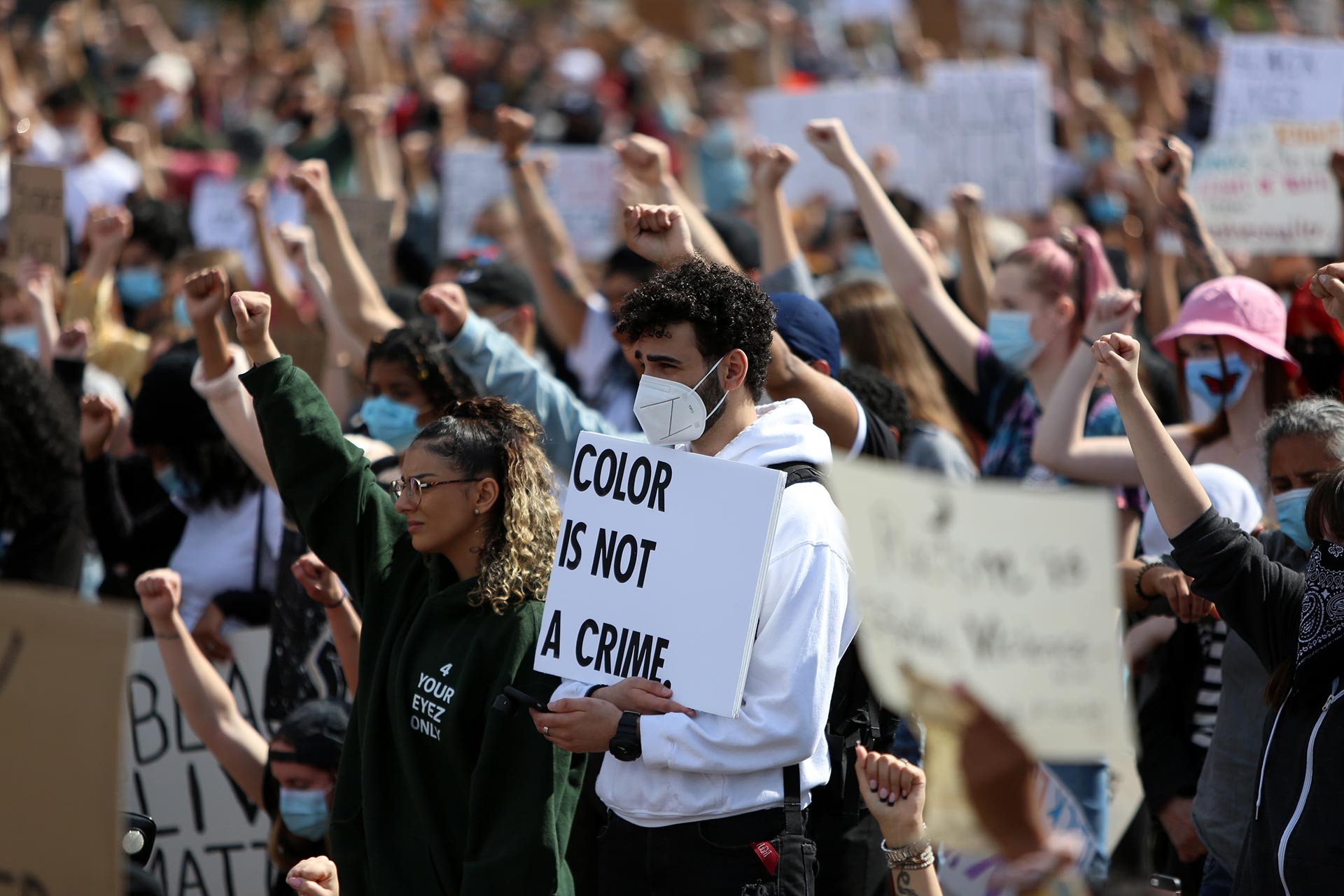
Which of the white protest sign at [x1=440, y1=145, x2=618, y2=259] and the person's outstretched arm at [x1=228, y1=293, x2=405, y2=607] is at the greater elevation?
the person's outstretched arm at [x1=228, y1=293, x2=405, y2=607]

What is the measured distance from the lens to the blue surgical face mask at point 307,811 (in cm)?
404

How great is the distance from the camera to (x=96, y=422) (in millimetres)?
5051

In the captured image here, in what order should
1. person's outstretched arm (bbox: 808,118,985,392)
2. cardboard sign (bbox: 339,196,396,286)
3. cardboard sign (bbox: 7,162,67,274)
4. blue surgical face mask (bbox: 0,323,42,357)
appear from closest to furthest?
person's outstretched arm (bbox: 808,118,985,392) < blue surgical face mask (bbox: 0,323,42,357) < cardboard sign (bbox: 7,162,67,274) < cardboard sign (bbox: 339,196,396,286)

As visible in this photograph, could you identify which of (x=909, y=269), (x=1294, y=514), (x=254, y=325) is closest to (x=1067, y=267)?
(x=909, y=269)

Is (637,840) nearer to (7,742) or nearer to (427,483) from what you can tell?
(427,483)

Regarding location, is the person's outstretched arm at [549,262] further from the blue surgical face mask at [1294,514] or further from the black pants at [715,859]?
the black pants at [715,859]

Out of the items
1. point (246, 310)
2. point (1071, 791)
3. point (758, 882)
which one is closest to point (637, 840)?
point (758, 882)

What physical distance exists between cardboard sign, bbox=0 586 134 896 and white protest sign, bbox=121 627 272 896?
2.47 metres

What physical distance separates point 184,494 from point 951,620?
3.48 meters

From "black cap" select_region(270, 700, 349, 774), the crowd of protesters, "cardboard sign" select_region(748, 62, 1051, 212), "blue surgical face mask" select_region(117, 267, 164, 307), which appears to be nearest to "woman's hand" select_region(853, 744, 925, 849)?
the crowd of protesters

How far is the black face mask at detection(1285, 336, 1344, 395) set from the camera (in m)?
4.97

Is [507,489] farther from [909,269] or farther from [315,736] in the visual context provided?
[909,269]

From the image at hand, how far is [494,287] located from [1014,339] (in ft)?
6.06

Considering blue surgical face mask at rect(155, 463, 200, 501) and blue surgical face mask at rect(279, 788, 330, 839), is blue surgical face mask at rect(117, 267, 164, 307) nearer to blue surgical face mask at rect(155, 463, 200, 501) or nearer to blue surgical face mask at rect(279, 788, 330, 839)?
blue surgical face mask at rect(155, 463, 200, 501)
